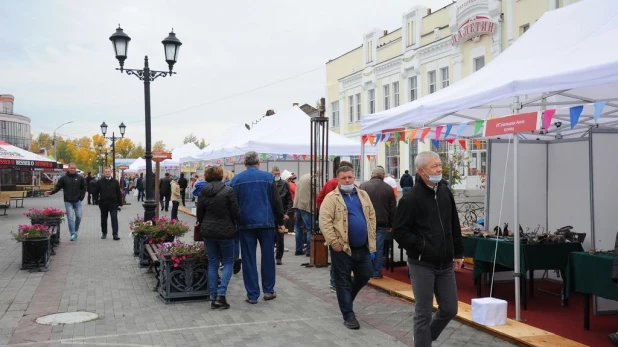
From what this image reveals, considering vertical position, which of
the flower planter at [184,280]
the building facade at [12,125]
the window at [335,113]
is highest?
the building facade at [12,125]

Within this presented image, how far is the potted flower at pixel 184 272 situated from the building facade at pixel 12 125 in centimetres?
10975

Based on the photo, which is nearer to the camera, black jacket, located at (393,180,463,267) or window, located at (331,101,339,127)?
black jacket, located at (393,180,463,267)

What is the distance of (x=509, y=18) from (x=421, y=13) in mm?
6727

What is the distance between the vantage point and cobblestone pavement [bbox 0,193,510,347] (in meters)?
6.18

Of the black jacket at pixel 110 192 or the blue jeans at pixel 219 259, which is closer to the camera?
the blue jeans at pixel 219 259

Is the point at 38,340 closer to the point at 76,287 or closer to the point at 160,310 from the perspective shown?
the point at 160,310

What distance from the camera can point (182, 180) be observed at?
91.7ft

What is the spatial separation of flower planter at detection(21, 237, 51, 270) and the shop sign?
7.83 m

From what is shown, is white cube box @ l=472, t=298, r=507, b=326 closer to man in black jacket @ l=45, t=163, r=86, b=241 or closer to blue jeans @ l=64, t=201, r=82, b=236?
man in black jacket @ l=45, t=163, r=86, b=241

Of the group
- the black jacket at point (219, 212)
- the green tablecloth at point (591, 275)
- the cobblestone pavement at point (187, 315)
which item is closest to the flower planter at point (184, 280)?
the cobblestone pavement at point (187, 315)

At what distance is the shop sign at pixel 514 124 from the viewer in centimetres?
634

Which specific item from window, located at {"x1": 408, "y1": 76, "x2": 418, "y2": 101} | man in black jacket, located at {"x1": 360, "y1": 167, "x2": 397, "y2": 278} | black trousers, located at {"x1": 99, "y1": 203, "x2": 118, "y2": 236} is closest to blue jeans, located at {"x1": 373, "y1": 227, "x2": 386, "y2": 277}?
man in black jacket, located at {"x1": 360, "y1": 167, "x2": 397, "y2": 278}

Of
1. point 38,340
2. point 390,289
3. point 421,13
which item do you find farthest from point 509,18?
point 38,340

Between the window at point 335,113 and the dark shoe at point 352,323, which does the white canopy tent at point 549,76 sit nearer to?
the dark shoe at point 352,323
